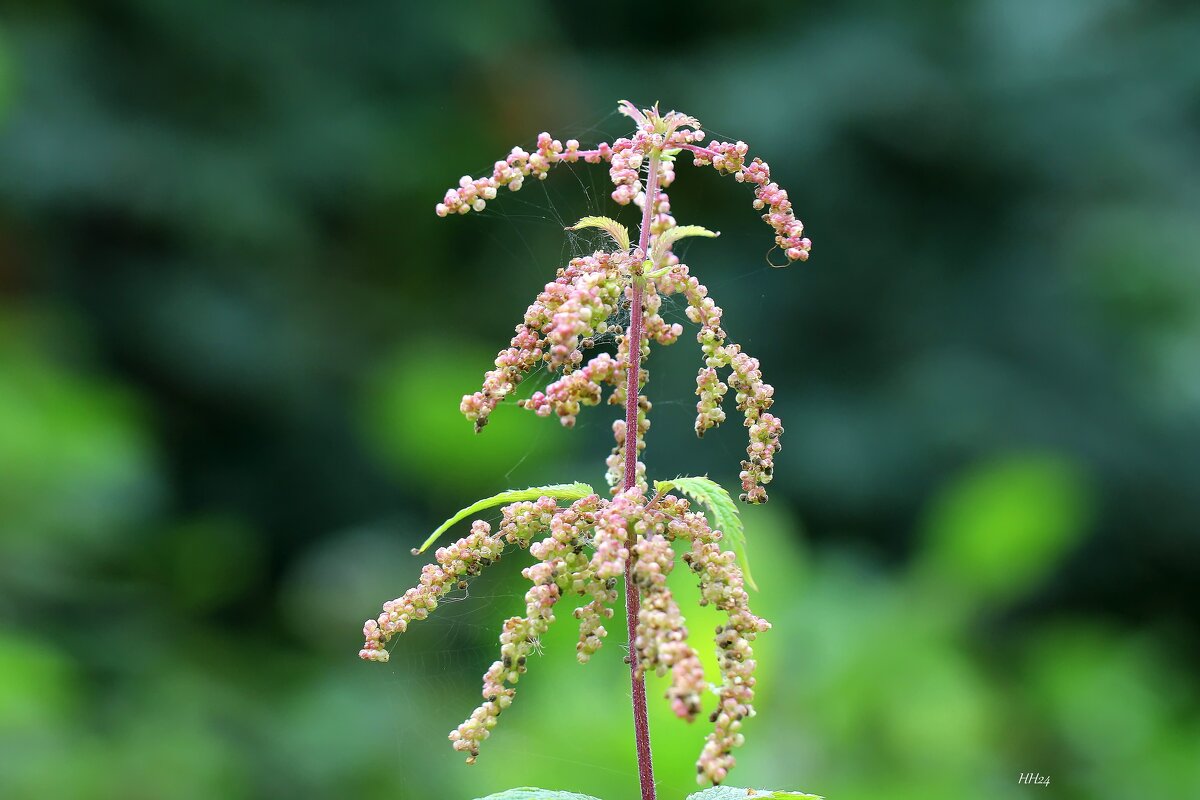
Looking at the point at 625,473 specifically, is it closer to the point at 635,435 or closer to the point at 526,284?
the point at 635,435

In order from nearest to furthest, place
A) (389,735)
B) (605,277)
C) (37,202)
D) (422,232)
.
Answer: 1. (605,277)
2. (389,735)
3. (37,202)
4. (422,232)

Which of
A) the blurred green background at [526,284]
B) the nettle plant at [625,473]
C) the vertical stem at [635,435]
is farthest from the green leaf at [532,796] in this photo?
the blurred green background at [526,284]

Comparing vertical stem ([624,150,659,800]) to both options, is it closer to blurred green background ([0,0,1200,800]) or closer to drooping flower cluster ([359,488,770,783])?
drooping flower cluster ([359,488,770,783])

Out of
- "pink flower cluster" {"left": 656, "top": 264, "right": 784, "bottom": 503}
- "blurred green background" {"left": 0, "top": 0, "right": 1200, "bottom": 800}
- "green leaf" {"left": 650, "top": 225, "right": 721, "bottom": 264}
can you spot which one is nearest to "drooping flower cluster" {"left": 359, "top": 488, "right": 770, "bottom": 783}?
"pink flower cluster" {"left": 656, "top": 264, "right": 784, "bottom": 503}

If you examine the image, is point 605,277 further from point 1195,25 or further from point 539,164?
point 1195,25

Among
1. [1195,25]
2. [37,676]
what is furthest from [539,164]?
[1195,25]

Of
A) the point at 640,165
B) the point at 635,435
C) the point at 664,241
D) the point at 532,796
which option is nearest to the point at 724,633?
the point at 635,435

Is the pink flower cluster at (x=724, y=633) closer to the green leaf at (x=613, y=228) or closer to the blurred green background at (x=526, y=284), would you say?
the green leaf at (x=613, y=228)
